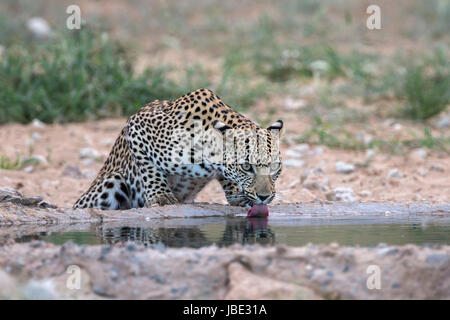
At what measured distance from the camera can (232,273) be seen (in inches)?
171

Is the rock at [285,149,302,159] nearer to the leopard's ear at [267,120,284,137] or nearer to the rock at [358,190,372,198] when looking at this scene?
the rock at [358,190,372,198]

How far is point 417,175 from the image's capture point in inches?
352

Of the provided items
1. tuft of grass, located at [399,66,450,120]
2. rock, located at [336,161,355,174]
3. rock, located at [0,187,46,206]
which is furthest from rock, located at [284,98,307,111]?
rock, located at [0,187,46,206]

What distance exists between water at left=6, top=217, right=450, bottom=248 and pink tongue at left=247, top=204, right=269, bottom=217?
60mm

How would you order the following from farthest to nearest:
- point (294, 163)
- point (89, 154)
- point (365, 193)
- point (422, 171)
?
point (89, 154)
point (294, 163)
point (422, 171)
point (365, 193)

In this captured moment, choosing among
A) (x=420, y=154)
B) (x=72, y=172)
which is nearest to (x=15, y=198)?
(x=72, y=172)

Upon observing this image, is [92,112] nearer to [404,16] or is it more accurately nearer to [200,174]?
[200,174]

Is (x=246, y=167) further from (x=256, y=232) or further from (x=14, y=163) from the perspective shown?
(x=14, y=163)

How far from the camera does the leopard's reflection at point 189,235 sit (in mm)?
5383

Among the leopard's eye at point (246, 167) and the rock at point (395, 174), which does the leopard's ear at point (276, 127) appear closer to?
the leopard's eye at point (246, 167)

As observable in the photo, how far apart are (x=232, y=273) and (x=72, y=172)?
5.12m

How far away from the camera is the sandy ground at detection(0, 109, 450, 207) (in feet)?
27.5

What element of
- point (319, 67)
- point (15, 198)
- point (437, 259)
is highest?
point (319, 67)

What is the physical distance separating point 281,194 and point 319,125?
8.27ft
